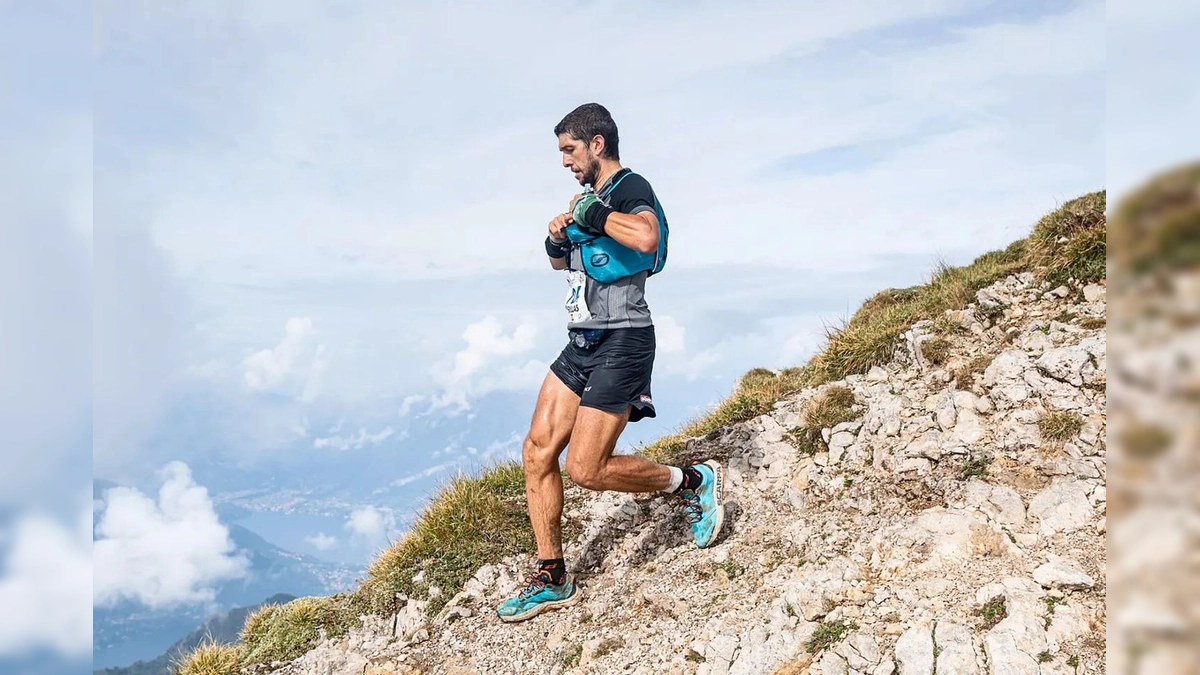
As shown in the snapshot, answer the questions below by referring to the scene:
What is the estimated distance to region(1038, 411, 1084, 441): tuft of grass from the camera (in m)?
6.48

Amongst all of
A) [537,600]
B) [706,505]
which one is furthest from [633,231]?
[537,600]

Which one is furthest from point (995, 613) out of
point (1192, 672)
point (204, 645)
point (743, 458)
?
point (204, 645)

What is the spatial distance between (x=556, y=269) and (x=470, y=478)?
3080mm

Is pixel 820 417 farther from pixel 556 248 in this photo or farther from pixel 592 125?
pixel 592 125

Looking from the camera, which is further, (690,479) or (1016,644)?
(690,479)

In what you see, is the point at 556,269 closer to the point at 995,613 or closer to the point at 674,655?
the point at 674,655

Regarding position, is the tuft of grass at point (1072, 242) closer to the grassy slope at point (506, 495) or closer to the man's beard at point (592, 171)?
the grassy slope at point (506, 495)

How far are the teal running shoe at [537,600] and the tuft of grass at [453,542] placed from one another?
0.98 meters

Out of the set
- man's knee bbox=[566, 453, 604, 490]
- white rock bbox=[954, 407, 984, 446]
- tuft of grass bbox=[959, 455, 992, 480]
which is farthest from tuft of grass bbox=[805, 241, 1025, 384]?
man's knee bbox=[566, 453, 604, 490]

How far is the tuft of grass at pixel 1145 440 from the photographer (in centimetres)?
110

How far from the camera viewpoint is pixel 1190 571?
1.11 m

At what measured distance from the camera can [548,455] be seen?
20.7 ft

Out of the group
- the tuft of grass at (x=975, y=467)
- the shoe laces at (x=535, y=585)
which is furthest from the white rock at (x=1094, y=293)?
the shoe laces at (x=535, y=585)

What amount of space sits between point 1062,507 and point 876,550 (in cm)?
131
